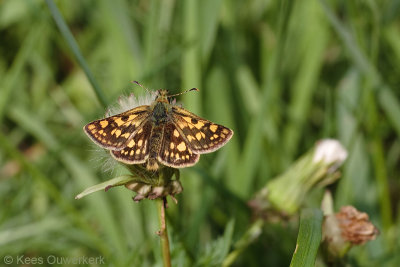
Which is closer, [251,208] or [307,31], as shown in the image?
[251,208]

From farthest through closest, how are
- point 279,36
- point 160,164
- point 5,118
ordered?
point 5,118
point 279,36
point 160,164

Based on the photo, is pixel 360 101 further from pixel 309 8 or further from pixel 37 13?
pixel 37 13

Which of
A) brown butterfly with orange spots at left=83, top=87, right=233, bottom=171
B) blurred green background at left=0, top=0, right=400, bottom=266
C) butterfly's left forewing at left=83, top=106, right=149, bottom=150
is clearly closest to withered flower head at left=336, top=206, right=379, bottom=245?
blurred green background at left=0, top=0, right=400, bottom=266

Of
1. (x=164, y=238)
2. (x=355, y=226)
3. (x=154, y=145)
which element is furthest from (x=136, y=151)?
(x=355, y=226)

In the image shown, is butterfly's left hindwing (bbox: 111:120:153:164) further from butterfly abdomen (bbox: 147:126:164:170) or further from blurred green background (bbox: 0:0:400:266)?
blurred green background (bbox: 0:0:400:266)

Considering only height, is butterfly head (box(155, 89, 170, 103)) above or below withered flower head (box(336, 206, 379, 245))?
Answer: above

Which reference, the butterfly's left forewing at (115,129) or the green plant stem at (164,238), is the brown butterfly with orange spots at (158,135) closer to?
the butterfly's left forewing at (115,129)

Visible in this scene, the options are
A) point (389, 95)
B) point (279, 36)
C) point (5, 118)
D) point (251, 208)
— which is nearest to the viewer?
point (251, 208)

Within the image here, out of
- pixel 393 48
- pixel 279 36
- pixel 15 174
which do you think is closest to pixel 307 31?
pixel 393 48
